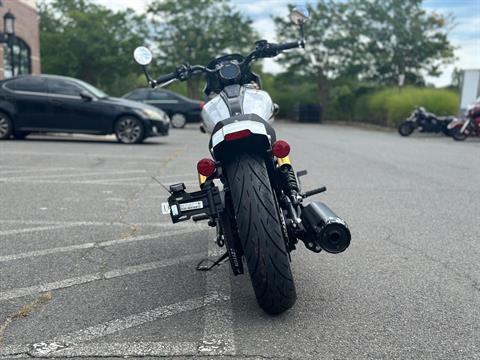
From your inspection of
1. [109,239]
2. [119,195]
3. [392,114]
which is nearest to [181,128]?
[392,114]

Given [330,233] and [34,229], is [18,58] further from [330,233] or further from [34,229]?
[330,233]

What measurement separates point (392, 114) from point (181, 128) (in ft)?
36.9

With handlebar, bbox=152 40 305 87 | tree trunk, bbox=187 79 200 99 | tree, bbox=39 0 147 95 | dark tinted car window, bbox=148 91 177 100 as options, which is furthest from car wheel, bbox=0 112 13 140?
tree trunk, bbox=187 79 200 99

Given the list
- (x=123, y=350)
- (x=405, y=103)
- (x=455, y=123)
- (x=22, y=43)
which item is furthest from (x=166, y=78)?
(x=405, y=103)

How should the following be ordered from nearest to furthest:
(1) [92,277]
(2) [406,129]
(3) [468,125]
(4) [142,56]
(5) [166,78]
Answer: (1) [92,277] < (5) [166,78] < (4) [142,56] < (3) [468,125] < (2) [406,129]

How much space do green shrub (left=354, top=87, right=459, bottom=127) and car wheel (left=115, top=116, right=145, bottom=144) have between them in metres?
16.1

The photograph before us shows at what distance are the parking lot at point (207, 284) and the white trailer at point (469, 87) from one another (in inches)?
708

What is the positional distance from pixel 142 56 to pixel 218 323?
7.86ft

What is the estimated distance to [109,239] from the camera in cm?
491

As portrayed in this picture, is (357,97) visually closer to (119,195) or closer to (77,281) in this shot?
(119,195)

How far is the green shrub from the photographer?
26.2 meters

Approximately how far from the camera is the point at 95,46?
37219 mm

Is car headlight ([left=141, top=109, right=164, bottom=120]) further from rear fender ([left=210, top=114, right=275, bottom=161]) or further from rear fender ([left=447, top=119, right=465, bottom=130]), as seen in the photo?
rear fender ([left=447, top=119, right=465, bottom=130])

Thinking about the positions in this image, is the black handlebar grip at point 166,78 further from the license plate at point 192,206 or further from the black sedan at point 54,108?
the black sedan at point 54,108
